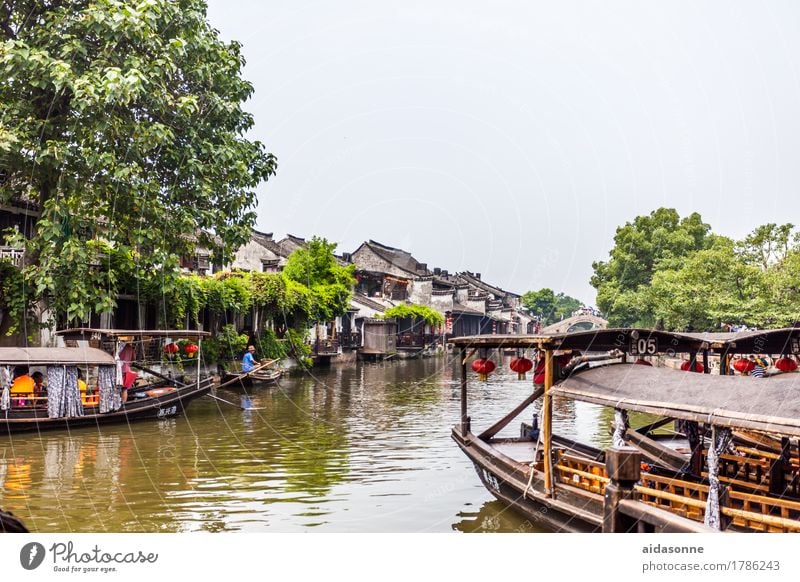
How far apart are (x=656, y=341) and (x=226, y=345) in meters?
18.5

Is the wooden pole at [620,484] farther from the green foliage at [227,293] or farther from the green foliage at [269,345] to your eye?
the green foliage at [269,345]

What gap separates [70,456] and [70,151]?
5.65 metres

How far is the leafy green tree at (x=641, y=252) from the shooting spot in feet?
108

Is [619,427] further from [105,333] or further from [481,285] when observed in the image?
[481,285]

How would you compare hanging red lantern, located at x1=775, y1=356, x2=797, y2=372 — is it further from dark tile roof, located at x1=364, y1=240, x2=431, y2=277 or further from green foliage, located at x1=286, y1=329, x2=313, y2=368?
dark tile roof, located at x1=364, y1=240, x2=431, y2=277

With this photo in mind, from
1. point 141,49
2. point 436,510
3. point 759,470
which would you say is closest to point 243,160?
point 141,49

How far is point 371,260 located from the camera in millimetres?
48406

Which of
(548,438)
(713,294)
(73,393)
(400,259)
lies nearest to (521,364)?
(548,438)

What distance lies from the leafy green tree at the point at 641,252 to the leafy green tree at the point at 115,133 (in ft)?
69.8

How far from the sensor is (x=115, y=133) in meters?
13.6
